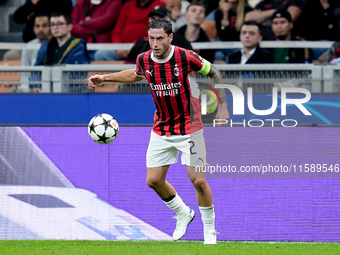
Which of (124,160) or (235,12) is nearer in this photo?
(124,160)

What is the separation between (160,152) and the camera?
6723 mm

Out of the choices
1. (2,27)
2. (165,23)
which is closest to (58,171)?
(165,23)

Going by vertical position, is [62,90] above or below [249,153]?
above

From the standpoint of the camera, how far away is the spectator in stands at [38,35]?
11703 mm

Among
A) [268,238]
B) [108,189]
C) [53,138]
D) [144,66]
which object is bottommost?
[268,238]

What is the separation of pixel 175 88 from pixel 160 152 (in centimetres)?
65

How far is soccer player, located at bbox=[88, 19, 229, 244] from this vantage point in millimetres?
6473

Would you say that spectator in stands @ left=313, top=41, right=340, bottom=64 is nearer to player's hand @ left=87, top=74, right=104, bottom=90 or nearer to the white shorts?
the white shorts

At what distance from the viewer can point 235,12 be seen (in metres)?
11.5

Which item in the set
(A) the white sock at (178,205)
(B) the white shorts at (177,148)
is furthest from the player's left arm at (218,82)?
(A) the white sock at (178,205)

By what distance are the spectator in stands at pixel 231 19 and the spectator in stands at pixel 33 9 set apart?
277cm

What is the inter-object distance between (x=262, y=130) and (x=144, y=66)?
1664mm

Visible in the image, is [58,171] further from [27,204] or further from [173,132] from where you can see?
[173,132]

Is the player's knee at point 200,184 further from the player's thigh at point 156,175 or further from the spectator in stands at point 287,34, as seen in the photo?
the spectator in stands at point 287,34
